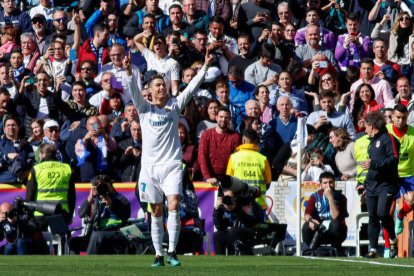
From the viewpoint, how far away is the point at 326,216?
2044 centimetres

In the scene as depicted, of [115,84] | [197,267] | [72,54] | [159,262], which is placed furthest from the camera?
[72,54]

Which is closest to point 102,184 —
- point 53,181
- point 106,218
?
point 106,218

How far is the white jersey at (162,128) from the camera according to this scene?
52.9ft

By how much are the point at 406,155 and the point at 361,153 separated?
663 mm

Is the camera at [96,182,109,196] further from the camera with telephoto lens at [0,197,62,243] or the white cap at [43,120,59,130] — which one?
the white cap at [43,120,59,130]

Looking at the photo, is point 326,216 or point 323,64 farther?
point 323,64

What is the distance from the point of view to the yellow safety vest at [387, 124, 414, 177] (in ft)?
66.2

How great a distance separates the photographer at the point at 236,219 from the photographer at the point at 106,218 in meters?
1.48

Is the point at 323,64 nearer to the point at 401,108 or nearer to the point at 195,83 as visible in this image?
the point at 401,108

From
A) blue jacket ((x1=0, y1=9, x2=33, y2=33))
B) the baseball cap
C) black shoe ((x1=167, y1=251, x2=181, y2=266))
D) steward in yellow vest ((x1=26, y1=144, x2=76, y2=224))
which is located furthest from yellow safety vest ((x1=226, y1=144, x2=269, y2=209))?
blue jacket ((x1=0, y1=9, x2=33, y2=33))

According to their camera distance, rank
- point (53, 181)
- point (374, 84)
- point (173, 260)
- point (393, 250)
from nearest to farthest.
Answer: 1. point (173, 260)
2. point (393, 250)
3. point (53, 181)
4. point (374, 84)

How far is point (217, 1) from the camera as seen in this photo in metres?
26.2

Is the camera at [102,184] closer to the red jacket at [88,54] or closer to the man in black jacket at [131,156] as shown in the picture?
the man in black jacket at [131,156]

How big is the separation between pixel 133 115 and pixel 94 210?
2.70 metres
